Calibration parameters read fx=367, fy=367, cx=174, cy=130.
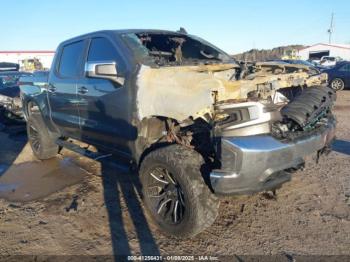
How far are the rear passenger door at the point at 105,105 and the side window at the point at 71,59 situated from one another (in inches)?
11.3

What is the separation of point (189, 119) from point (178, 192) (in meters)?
0.74

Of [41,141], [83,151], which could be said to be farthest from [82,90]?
[41,141]

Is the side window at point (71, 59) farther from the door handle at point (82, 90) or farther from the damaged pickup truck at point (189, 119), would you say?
the door handle at point (82, 90)

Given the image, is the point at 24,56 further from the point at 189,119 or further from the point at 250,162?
the point at 250,162

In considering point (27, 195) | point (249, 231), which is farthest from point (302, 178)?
point (27, 195)

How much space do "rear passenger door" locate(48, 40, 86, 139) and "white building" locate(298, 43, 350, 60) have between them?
52.9 m

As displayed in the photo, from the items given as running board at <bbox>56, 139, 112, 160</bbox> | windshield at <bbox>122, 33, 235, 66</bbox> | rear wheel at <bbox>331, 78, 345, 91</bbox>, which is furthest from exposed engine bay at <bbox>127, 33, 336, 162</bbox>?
rear wheel at <bbox>331, 78, 345, 91</bbox>

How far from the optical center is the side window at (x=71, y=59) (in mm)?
5098

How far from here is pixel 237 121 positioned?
130 inches

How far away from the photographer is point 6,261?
338 centimetres

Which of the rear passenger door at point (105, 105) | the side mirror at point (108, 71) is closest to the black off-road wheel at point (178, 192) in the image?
the rear passenger door at point (105, 105)

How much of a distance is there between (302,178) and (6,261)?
12.7 feet

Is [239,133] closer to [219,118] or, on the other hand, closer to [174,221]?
[219,118]

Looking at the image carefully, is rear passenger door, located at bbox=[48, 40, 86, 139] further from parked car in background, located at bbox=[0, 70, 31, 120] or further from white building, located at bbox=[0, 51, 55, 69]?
white building, located at bbox=[0, 51, 55, 69]
